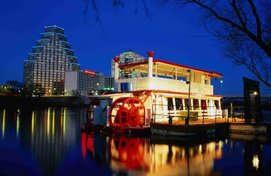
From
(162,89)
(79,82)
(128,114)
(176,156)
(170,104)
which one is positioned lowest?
(176,156)

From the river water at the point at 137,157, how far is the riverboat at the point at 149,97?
278 cm

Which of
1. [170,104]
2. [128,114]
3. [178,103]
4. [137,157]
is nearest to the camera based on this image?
[137,157]

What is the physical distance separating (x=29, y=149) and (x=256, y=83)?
17970 millimetres

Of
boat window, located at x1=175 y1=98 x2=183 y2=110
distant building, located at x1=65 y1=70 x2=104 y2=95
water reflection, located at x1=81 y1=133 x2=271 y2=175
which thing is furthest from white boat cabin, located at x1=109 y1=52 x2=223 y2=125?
distant building, located at x1=65 y1=70 x2=104 y2=95

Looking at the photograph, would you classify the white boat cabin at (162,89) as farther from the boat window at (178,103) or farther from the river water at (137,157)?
the river water at (137,157)

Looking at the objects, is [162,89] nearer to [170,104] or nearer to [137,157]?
[170,104]

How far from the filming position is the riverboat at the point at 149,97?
77.7 feet

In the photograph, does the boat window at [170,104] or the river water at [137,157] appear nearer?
the river water at [137,157]

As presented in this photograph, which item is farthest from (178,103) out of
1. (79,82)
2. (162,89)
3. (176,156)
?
(79,82)

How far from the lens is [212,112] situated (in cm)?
3033

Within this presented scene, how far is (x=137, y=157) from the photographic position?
14672 millimetres

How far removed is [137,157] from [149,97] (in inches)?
390

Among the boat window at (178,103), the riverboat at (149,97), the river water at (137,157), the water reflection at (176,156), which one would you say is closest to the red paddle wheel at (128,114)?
the riverboat at (149,97)

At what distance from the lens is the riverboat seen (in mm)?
23672
